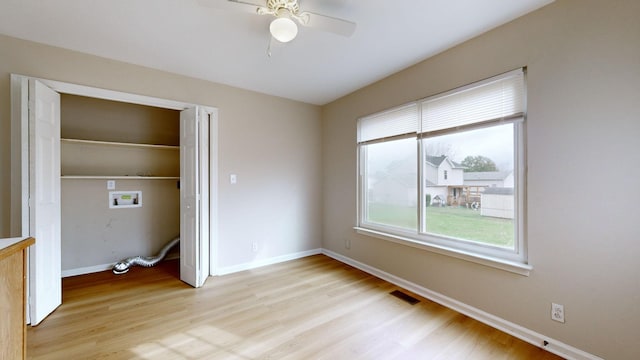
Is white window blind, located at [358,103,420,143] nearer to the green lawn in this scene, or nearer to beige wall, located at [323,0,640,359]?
beige wall, located at [323,0,640,359]

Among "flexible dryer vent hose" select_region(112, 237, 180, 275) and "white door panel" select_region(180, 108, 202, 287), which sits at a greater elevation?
"white door panel" select_region(180, 108, 202, 287)

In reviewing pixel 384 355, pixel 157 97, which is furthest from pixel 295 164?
pixel 384 355

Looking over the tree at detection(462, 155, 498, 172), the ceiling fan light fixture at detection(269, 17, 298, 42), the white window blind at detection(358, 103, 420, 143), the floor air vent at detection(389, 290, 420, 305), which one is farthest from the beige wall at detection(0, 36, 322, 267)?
the tree at detection(462, 155, 498, 172)

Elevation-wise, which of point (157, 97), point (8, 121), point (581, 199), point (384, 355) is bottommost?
point (384, 355)

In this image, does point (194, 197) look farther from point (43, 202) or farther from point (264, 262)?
point (264, 262)

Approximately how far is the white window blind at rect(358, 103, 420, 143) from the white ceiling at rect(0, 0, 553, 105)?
1.58 feet

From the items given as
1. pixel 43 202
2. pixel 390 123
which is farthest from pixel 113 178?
pixel 390 123

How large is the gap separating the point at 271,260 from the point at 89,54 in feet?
10.5

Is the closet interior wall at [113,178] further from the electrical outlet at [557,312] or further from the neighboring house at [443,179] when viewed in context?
the electrical outlet at [557,312]

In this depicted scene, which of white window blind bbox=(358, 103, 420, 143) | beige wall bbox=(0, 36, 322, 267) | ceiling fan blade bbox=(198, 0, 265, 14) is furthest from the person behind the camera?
white window blind bbox=(358, 103, 420, 143)

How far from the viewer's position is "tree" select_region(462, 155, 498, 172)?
7.06 feet

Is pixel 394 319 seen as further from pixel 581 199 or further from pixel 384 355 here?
pixel 581 199

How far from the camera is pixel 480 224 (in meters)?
2.23

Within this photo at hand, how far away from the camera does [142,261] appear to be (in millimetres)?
3396
